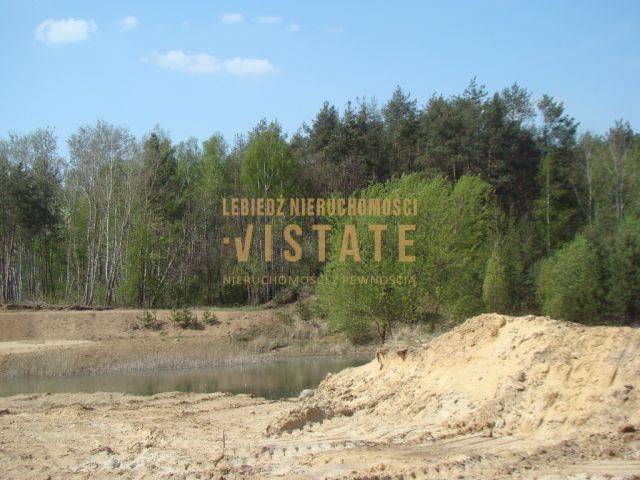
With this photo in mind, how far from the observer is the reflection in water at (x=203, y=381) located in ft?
80.0

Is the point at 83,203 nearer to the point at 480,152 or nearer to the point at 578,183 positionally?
the point at 480,152

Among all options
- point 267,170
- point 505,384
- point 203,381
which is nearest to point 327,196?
point 267,170

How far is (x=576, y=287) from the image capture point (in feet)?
133

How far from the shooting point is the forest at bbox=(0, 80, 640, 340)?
4125 centimetres

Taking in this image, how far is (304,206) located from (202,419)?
113ft

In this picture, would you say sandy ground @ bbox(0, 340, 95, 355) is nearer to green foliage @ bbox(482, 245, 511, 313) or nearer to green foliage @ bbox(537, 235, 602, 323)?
green foliage @ bbox(482, 245, 511, 313)

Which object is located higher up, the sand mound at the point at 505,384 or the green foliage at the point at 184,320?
the sand mound at the point at 505,384

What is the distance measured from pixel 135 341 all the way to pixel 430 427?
1094 inches

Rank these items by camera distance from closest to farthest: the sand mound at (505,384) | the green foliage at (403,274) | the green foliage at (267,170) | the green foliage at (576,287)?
the sand mound at (505,384) → the green foliage at (403,274) → the green foliage at (576,287) → the green foliage at (267,170)

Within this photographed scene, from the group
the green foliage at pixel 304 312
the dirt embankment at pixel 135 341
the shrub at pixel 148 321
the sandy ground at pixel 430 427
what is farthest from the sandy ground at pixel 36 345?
the sandy ground at pixel 430 427

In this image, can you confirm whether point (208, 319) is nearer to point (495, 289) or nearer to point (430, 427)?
point (495, 289)

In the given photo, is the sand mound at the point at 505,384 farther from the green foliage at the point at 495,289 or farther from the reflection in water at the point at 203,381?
the green foliage at the point at 495,289

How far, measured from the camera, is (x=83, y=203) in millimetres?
48500

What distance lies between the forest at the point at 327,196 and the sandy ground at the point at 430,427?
22.3 metres
